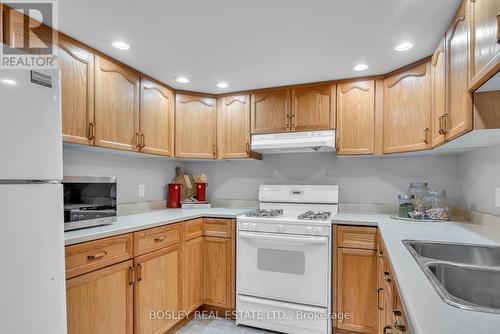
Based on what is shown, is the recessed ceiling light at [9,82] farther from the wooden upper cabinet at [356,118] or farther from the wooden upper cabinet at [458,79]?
the wooden upper cabinet at [356,118]

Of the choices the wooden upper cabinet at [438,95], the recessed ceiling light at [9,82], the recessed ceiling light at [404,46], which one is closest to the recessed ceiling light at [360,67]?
the recessed ceiling light at [404,46]

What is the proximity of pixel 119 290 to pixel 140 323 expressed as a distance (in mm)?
326

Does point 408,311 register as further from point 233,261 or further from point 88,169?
point 88,169

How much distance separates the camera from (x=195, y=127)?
279 cm

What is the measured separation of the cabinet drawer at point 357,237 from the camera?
2.07 m

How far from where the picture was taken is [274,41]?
1.77 m

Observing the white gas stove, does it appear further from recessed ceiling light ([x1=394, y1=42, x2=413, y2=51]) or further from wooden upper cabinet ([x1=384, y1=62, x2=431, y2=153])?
recessed ceiling light ([x1=394, y1=42, x2=413, y2=51])

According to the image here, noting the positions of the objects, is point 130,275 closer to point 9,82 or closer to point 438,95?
point 9,82

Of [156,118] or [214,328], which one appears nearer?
[214,328]

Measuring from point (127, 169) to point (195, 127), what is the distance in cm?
75

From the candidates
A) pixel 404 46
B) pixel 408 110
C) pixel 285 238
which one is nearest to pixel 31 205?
pixel 285 238

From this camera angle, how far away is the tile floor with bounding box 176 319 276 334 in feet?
7.41

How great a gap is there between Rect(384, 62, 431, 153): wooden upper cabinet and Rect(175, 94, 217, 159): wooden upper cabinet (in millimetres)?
1609

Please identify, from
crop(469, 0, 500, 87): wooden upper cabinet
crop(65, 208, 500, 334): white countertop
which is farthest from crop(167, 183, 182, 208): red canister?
crop(469, 0, 500, 87): wooden upper cabinet
